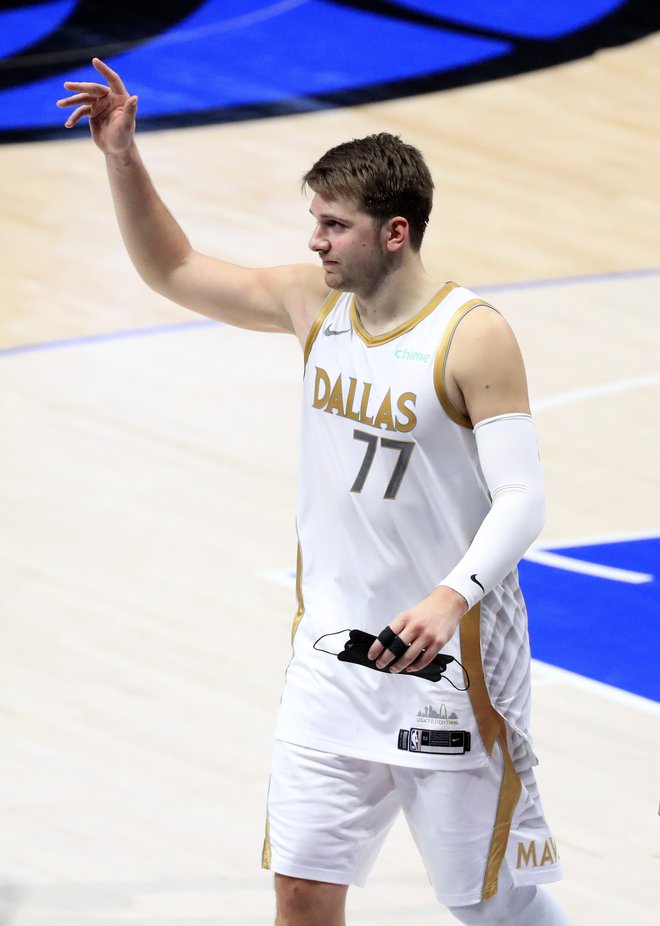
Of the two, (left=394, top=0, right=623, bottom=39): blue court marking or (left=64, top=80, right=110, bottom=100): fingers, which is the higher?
(left=394, top=0, right=623, bottom=39): blue court marking

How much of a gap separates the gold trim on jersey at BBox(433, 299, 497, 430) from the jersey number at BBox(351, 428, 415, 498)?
97 millimetres

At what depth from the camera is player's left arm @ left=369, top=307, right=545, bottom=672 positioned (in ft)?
10.7

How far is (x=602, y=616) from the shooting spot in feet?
20.1

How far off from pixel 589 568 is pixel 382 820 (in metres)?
2.96

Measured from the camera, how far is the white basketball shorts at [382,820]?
3.53 meters

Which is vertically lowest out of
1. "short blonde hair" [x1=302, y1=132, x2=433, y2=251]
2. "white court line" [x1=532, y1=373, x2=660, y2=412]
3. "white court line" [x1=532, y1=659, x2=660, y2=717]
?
"white court line" [x1=532, y1=659, x2=660, y2=717]

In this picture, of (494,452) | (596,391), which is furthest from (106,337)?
(494,452)

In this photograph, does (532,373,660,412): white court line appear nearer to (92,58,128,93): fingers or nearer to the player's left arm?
(92,58,128,93): fingers

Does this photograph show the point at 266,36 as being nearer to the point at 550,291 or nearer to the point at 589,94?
the point at 589,94

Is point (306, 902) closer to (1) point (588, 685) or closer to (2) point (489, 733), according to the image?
(2) point (489, 733)

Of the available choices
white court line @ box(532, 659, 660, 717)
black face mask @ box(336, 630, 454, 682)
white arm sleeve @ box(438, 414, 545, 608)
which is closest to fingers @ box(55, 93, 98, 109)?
white arm sleeve @ box(438, 414, 545, 608)

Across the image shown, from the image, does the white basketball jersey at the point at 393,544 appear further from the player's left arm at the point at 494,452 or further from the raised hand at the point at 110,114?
the raised hand at the point at 110,114

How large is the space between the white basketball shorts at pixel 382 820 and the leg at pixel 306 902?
2 cm

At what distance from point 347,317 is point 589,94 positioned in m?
8.15
